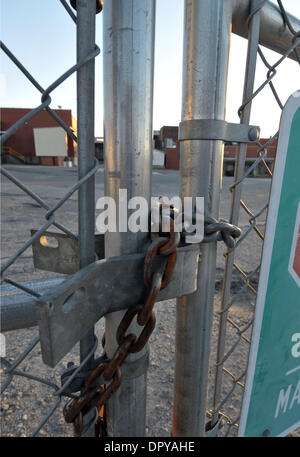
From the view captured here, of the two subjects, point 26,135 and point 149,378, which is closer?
point 149,378

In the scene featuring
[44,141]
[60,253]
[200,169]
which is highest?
[44,141]

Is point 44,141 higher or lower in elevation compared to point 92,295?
higher

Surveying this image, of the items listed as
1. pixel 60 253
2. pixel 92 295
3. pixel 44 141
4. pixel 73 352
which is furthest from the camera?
pixel 44 141

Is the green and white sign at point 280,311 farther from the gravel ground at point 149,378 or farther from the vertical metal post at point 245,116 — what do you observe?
the gravel ground at point 149,378

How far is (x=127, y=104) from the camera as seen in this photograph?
40 centimetres

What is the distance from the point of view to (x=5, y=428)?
1041mm

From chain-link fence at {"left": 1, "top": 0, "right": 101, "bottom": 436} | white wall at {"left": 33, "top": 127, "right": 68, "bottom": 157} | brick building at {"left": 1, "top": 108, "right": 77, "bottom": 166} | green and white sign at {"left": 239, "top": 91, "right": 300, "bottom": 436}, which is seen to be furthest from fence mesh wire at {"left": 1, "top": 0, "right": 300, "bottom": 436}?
brick building at {"left": 1, "top": 108, "right": 77, "bottom": 166}

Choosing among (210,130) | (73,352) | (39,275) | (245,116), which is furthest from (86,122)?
(39,275)

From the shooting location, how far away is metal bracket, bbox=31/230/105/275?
0.48m

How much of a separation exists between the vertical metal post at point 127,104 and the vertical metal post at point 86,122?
0.03 metres

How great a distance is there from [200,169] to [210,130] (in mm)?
70

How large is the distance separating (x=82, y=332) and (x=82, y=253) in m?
0.12

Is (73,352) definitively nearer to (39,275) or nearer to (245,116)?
(39,275)
